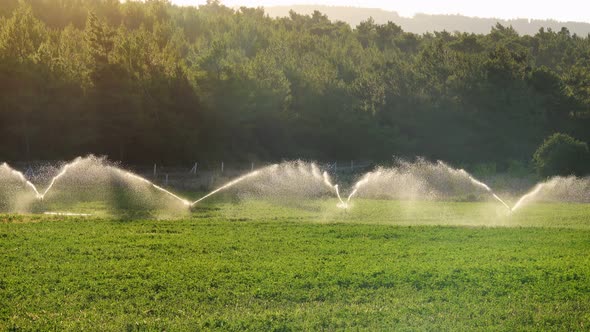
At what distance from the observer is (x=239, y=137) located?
286 ft

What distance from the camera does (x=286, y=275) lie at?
2517 centimetres

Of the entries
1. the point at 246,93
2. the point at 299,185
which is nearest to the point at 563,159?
the point at 299,185

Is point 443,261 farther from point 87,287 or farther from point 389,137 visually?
point 389,137

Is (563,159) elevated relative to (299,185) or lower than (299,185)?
elevated

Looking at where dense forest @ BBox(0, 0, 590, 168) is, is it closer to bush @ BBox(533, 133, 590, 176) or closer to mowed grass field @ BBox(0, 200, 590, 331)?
bush @ BBox(533, 133, 590, 176)

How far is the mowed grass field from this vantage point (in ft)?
66.4

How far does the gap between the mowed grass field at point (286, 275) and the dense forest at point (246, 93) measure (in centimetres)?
3047

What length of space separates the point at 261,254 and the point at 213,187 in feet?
104

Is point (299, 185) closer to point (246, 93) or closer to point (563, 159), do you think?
point (563, 159)

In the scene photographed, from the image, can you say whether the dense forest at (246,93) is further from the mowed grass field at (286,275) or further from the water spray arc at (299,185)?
the mowed grass field at (286,275)

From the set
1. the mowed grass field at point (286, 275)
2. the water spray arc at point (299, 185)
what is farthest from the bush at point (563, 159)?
the mowed grass field at point (286, 275)

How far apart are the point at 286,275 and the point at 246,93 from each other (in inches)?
2486

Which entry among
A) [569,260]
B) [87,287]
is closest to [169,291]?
[87,287]

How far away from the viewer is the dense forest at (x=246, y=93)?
69.8 m
